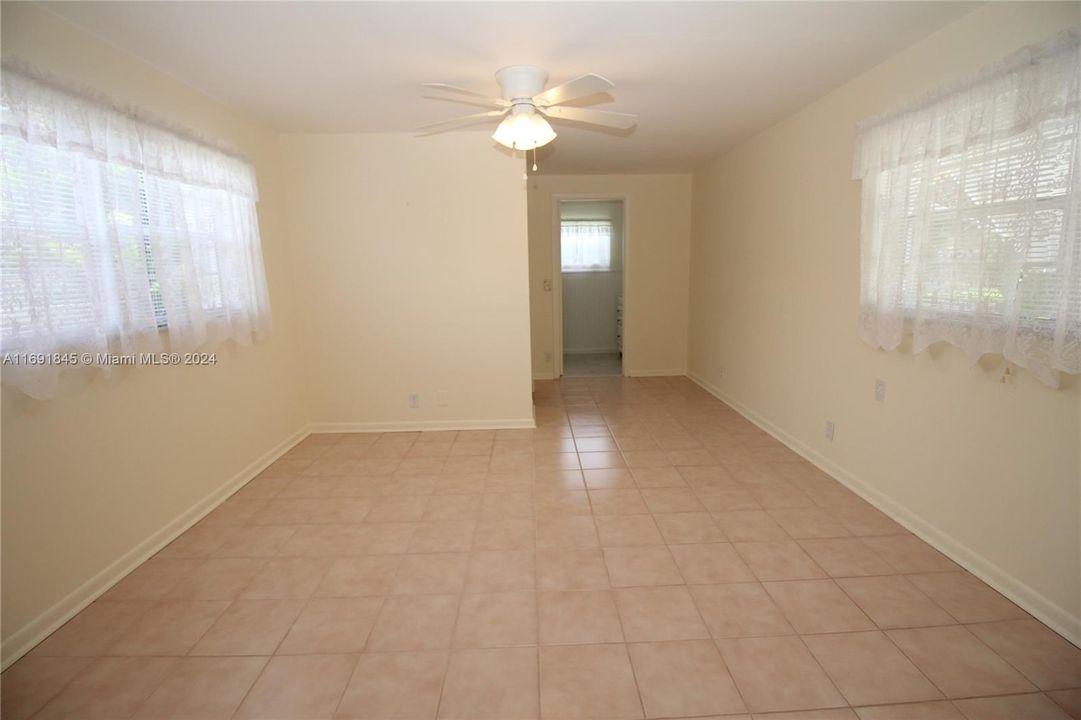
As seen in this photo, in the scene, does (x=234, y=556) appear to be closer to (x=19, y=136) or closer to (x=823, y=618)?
(x=19, y=136)

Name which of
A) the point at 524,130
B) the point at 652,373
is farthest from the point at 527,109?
the point at 652,373

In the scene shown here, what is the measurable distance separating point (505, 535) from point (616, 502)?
676 mm

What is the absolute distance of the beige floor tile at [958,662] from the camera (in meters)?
1.47

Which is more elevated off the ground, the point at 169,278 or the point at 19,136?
the point at 19,136

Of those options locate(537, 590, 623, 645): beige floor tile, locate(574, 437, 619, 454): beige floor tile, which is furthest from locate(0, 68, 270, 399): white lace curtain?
locate(574, 437, 619, 454): beige floor tile

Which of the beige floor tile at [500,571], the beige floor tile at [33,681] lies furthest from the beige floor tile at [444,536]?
the beige floor tile at [33,681]

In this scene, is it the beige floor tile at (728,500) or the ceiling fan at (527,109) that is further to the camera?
the beige floor tile at (728,500)

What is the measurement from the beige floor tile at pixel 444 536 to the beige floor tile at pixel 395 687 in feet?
2.10

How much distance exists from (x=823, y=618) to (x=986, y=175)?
1.77m

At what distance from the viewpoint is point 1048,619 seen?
1716 millimetres

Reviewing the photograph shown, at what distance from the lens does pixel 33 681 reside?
1549 mm

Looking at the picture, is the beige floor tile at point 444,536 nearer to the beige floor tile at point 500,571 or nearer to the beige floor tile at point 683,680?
the beige floor tile at point 500,571

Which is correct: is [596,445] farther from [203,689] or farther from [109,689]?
[109,689]

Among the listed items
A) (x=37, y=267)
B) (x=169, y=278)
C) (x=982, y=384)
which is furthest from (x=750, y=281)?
(x=37, y=267)
